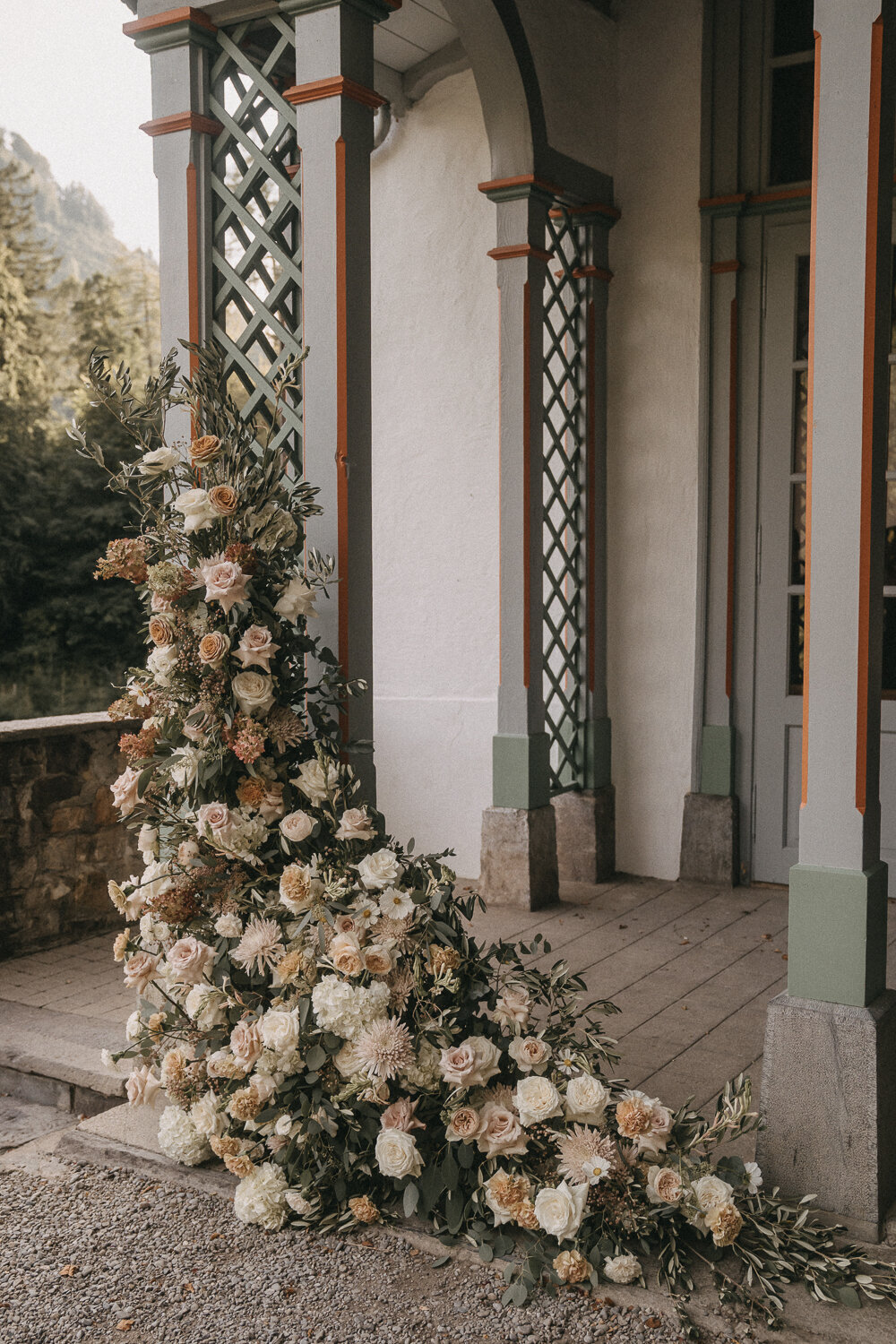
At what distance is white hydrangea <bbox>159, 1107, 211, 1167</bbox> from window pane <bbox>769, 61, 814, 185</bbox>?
4.26 meters

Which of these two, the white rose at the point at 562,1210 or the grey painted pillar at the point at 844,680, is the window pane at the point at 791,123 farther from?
the white rose at the point at 562,1210

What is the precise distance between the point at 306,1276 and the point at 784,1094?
1027 millimetres

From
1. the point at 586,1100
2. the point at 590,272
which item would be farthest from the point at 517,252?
the point at 586,1100

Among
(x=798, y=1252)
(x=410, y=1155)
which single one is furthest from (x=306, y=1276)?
(x=798, y=1252)

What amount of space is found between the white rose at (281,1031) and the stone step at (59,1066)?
81 centimetres

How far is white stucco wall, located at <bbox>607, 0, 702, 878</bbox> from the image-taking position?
5062 millimetres

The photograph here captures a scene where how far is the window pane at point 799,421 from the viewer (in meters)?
4.94

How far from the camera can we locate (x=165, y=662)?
8.52 ft

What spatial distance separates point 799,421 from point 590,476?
0.89m

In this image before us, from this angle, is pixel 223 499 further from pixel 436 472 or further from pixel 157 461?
pixel 436 472

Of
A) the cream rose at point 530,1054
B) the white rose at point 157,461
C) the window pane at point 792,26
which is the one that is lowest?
the cream rose at point 530,1054

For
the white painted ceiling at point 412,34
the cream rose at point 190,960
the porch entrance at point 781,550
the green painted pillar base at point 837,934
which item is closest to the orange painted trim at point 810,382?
the green painted pillar base at point 837,934

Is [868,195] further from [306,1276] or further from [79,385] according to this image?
[79,385]

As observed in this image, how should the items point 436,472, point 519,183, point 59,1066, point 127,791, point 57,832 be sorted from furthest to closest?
1. point 436,472
2. point 519,183
3. point 57,832
4. point 59,1066
5. point 127,791
